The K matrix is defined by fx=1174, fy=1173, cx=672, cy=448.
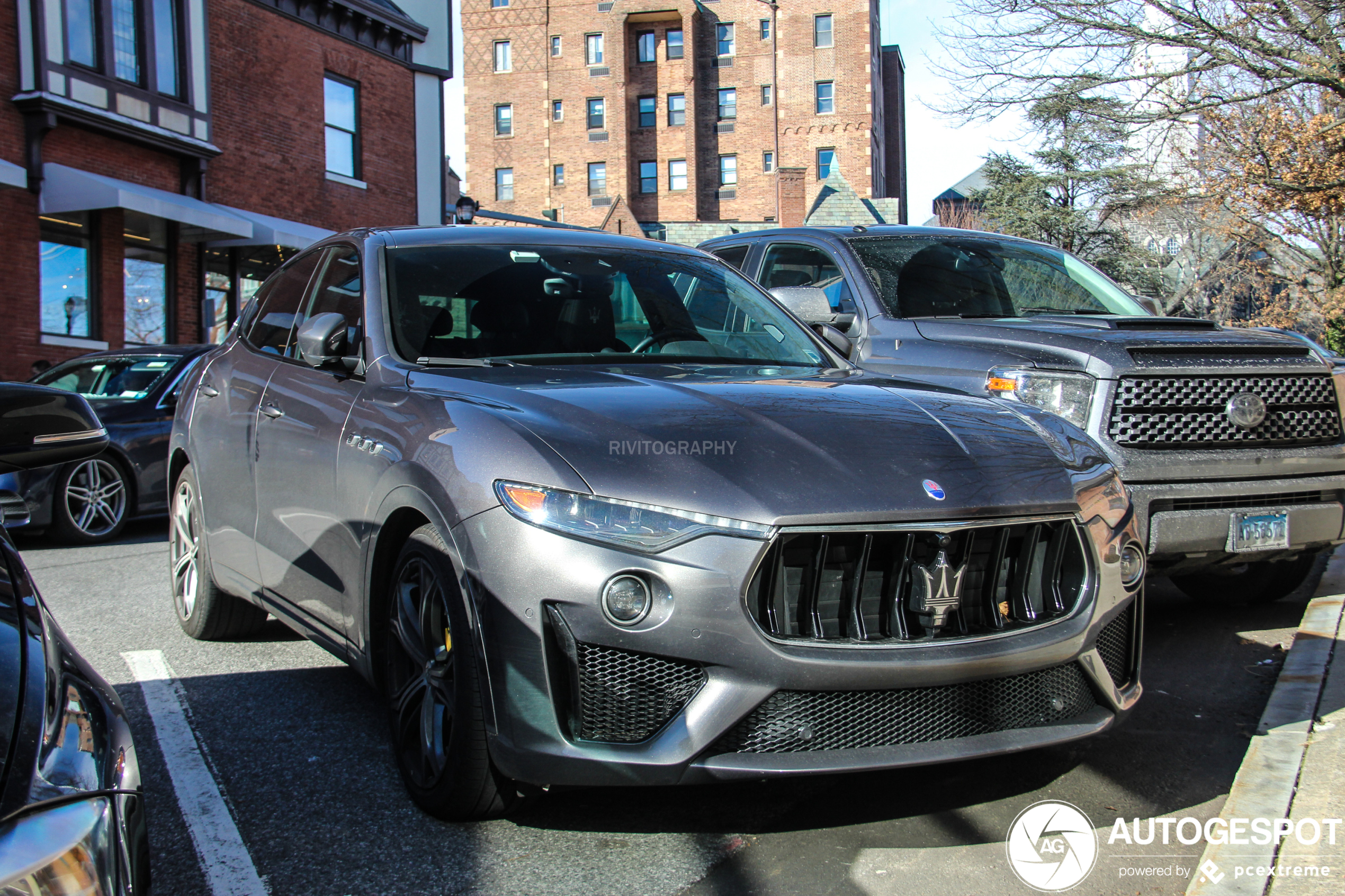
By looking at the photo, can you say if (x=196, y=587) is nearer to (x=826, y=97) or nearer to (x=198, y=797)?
(x=198, y=797)

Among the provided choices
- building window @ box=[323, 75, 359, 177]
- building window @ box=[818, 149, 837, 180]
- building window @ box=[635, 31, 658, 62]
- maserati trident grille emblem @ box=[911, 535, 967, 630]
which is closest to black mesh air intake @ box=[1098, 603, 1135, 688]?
maserati trident grille emblem @ box=[911, 535, 967, 630]

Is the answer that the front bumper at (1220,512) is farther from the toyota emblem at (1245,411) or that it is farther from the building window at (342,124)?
the building window at (342,124)

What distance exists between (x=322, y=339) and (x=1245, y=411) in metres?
3.87

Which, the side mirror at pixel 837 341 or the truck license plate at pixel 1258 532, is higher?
the side mirror at pixel 837 341

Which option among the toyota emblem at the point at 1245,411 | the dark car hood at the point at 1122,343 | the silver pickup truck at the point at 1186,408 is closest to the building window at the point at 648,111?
the silver pickup truck at the point at 1186,408

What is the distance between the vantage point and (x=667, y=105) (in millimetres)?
56438

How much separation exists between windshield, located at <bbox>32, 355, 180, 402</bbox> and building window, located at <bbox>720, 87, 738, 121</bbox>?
161 ft

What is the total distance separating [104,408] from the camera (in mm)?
9438

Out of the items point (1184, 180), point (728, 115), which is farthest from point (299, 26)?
point (728, 115)

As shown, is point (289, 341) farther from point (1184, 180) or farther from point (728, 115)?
point (728, 115)

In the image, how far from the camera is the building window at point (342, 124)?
22.0 meters

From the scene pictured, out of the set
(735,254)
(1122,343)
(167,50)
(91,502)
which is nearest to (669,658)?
(1122,343)

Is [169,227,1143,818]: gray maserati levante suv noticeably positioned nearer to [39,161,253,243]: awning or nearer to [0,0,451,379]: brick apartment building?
[39,161,253,243]: awning

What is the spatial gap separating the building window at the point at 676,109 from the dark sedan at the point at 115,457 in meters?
48.2
